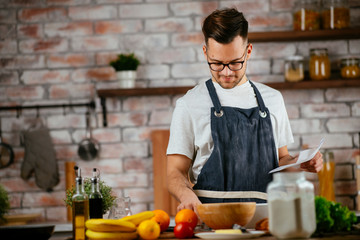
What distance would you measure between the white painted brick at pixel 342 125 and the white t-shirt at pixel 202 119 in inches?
54.3

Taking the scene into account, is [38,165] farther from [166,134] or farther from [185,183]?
[185,183]

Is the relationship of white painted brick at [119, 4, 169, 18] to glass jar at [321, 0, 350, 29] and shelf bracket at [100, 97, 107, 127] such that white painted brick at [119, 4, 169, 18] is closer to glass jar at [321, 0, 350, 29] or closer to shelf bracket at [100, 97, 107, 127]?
shelf bracket at [100, 97, 107, 127]

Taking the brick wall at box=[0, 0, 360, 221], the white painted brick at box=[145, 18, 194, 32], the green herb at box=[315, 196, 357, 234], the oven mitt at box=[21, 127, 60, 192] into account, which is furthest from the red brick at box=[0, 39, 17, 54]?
the green herb at box=[315, 196, 357, 234]

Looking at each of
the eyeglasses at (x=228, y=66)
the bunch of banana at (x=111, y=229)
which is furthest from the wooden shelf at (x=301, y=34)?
the bunch of banana at (x=111, y=229)

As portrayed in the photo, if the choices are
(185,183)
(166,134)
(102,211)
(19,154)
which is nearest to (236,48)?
(185,183)

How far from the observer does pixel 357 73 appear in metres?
3.65

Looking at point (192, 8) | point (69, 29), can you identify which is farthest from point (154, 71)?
point (69, 29)

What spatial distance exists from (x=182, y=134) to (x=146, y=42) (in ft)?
5.16

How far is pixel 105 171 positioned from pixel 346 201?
5.45ft

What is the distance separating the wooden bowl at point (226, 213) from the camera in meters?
1.70

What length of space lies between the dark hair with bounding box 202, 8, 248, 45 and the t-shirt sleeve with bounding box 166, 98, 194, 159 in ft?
1.13

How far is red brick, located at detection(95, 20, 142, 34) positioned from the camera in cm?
379

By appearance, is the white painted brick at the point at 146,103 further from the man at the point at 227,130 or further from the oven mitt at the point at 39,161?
the man at the point at 227,130

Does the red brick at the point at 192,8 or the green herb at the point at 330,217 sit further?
the red brick at the point at 192,8
